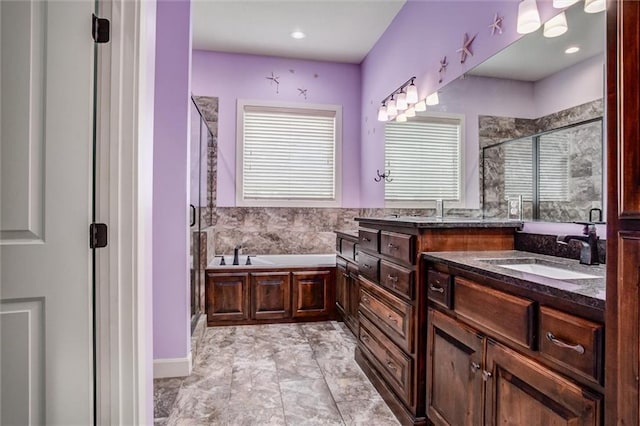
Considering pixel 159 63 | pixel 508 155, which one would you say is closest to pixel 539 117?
pixel 508 155

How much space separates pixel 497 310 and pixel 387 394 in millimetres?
1094

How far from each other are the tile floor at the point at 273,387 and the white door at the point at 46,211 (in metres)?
0.90

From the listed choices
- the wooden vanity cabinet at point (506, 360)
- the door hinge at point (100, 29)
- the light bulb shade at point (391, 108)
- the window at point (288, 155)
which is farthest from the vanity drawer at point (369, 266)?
the window at point (288, 155)

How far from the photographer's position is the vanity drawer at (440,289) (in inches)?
60.3

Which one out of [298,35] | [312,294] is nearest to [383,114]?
[298,35]

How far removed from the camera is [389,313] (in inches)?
79.3

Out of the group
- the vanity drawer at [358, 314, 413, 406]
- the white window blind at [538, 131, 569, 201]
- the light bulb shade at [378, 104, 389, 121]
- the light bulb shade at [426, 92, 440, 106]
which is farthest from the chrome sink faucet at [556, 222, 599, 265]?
the light bulb shade at [378, 104, 389, 121]

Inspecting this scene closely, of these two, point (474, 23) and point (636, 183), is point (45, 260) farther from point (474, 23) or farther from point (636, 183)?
point (474, 23)

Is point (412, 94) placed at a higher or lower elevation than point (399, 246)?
higher

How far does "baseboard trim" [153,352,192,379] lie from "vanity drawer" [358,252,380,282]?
4.51ft

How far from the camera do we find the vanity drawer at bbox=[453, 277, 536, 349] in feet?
3.62

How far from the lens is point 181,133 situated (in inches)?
95.4

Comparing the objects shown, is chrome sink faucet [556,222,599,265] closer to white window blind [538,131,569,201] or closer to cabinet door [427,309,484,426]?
white window blind [538,131,569,201]

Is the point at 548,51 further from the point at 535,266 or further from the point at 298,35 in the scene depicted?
the point at 298,35
